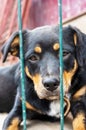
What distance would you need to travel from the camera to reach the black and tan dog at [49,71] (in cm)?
236

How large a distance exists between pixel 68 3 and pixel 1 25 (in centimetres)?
115

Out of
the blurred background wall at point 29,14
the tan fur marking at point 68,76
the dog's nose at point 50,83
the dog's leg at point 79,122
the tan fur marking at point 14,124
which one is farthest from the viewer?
the blurred background wall at point 29,14

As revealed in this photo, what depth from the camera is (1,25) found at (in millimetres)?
6508

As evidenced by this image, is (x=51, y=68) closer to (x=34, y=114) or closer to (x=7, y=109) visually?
(x=34, y=114)

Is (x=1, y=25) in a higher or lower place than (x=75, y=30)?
lower

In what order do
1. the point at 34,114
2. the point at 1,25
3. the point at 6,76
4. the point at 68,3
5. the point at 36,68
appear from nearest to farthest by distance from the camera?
the point at 36,68
the point at 34,114
the point at 6,76
the point at 68,3
the point at 1,25

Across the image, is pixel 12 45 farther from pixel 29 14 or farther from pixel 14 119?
pixel 29 14

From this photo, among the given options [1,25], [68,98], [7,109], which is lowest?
[1,25]

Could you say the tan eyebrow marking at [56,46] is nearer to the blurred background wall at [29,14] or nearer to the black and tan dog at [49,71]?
the black and tan dog at [49,71]

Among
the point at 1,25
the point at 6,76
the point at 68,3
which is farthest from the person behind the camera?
the point at 1,25

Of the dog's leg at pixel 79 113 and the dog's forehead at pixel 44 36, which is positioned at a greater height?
the dog's forehead at pixel 44 36

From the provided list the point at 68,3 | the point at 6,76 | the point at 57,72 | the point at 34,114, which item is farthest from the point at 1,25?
the point at 57,72

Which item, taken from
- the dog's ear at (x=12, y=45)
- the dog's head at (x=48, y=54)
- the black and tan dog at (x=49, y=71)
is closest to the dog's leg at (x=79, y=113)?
the black and tan dog at (x=49, y=71)

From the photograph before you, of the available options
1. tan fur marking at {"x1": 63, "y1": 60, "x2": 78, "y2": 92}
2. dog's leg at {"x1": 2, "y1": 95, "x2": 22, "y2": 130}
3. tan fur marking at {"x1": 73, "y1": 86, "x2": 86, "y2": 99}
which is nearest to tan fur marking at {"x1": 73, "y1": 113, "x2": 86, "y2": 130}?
tan fur marking at {"x1": 73, "y1": 86, "x2": 86, "y2": 99}
